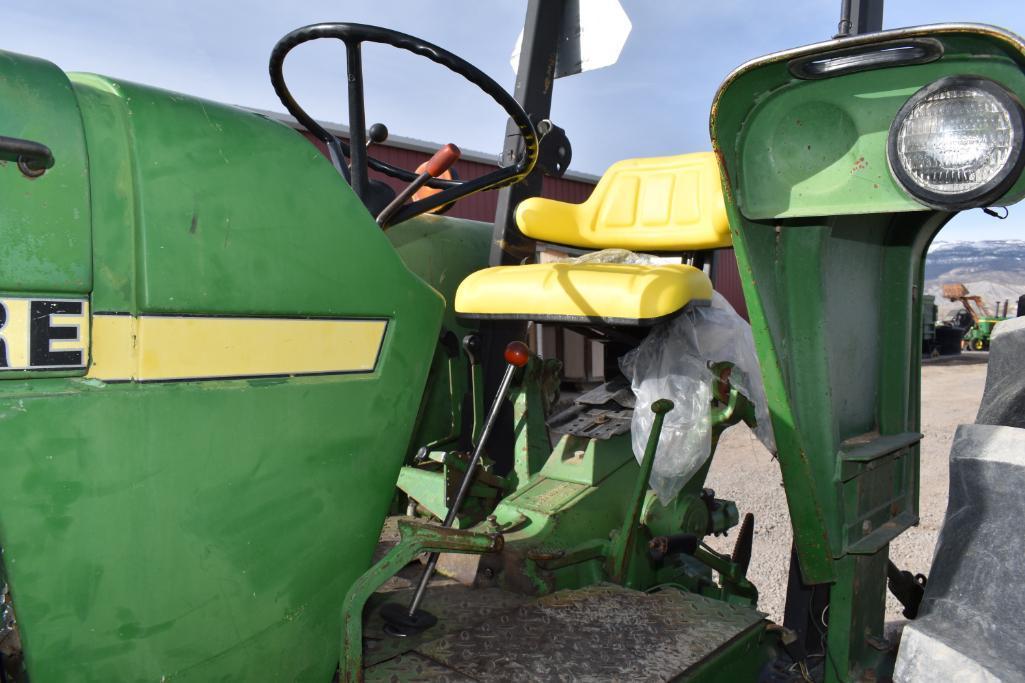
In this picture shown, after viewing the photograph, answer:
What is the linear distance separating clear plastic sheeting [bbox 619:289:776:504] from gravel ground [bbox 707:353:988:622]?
1091 millimetres

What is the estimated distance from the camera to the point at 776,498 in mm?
4078

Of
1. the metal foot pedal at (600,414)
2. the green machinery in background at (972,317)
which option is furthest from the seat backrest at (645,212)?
the green machinery in background at (972,317)

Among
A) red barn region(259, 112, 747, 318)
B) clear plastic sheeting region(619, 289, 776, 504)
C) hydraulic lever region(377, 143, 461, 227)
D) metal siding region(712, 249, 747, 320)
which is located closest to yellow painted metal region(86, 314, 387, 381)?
hydraulic lever region(377, 143, 461, 227)

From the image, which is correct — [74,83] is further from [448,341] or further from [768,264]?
[448,341]

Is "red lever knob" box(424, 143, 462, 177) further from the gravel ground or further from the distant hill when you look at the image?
the distant hill

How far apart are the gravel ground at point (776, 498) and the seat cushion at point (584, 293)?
1.44 m

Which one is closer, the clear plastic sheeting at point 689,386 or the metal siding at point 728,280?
the clear plastic sheeting at point 689,386

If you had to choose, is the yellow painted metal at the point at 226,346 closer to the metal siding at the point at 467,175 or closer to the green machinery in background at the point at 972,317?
the metal siding at the point at 467,175

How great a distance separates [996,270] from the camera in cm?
2019

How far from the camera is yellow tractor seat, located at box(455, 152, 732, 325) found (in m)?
1.73

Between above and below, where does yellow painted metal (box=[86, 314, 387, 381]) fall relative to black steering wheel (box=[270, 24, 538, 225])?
below

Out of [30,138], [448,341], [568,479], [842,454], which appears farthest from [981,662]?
[448,341]

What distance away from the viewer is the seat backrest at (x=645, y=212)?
7.36ft

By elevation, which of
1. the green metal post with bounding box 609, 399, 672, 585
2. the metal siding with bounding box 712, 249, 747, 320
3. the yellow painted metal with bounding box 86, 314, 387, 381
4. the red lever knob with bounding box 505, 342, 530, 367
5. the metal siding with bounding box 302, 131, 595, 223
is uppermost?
the metal siding with bounding box 302, 131, 595, 223
